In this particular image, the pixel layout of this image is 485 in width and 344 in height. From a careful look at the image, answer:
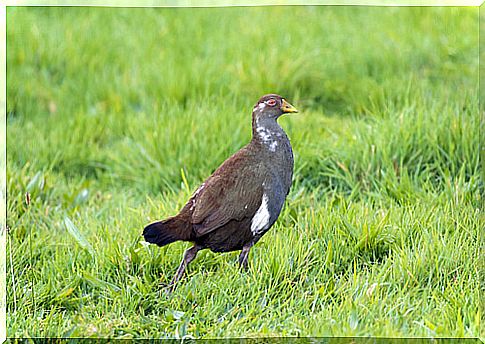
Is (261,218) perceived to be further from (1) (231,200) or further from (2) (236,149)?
(2) (236,149)

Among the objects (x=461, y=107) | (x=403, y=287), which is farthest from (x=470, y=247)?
(x=461, y=107)

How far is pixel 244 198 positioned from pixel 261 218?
91mm

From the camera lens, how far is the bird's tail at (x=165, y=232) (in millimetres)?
2609

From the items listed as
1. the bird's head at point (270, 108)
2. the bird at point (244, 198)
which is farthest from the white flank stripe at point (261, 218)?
the bird's head at point (270, 108)

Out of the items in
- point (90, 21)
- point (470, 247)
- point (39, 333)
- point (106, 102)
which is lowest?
point (39, 333)

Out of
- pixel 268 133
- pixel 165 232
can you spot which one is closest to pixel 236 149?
pixel 268 133

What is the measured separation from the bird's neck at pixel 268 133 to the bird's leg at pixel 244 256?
0.35 m

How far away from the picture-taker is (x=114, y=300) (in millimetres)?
2723

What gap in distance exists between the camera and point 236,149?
11.4ft

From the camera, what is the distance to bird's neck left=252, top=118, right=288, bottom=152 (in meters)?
2.68

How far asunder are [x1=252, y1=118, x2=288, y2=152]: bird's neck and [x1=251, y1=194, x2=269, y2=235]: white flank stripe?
0.18m

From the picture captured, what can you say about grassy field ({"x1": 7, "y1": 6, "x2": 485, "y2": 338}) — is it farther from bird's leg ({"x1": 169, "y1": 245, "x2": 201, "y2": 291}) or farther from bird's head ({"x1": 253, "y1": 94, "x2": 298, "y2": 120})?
bird's head ({"x1": 253, "y1": 94, "x2": 298, "y2": 120})

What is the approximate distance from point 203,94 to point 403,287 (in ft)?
5.56

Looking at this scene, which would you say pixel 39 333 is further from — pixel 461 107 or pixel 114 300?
pixel 461 107
